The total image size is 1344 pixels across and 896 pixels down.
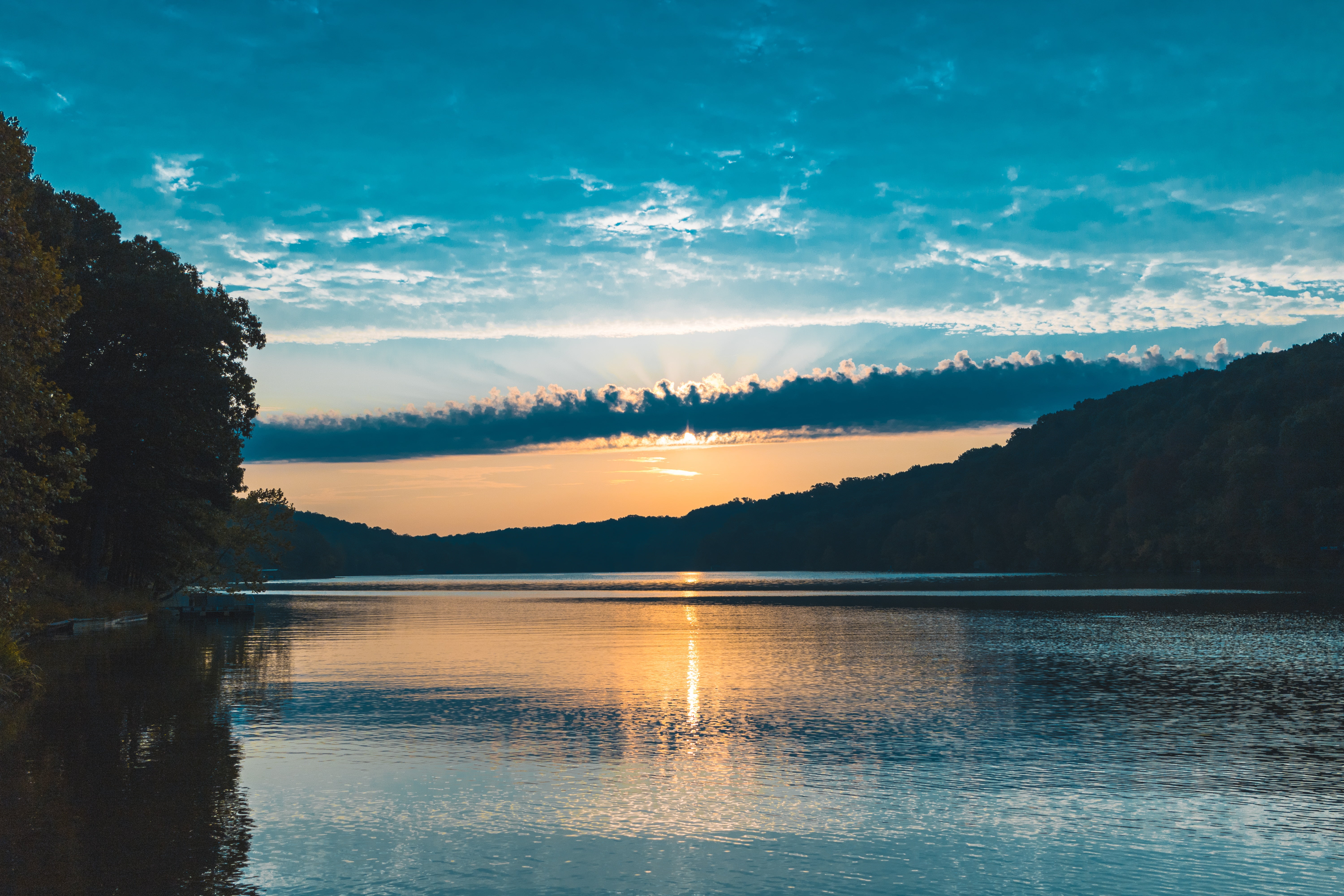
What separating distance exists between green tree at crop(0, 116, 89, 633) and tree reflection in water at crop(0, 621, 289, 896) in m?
3.37

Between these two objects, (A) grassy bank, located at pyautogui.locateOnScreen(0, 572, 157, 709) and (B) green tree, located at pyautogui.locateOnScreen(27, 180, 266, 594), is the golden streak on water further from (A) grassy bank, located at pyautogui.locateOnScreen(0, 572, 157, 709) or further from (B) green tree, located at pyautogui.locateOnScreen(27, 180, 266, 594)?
(B) green tree, located at pyautogui.locateOnScreen(27, 180, 266, 594)

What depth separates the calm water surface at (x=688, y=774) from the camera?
10891 mm

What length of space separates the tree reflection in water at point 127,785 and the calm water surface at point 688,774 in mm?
64

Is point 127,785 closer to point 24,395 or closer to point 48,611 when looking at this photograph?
point 24,395

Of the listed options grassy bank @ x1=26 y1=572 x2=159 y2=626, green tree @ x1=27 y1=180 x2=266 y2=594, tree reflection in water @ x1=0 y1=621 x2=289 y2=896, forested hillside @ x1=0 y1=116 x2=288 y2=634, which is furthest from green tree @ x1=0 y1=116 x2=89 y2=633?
green tree @ x1=27 y1=180 x2=266 y2=594

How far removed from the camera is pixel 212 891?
10.1 m

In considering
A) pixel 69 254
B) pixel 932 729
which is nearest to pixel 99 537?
pixel 69 254

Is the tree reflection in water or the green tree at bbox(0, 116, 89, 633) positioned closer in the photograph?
the tree reflection in water

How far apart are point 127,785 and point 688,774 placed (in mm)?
7672

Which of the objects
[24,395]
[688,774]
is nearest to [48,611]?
[24,395]

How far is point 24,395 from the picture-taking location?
21.9 metres

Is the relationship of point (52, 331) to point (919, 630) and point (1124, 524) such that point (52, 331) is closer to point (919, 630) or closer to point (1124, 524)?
point (919, 630)

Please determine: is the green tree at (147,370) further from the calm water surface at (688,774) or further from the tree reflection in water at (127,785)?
the tree reflection in water at (127,785)

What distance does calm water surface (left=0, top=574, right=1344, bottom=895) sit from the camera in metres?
10.9
